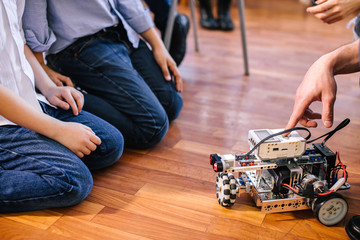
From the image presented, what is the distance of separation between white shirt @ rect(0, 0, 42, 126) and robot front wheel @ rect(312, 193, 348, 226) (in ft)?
2.40

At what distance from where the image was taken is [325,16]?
3.13ft

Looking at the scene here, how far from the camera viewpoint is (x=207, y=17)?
9.70 feet

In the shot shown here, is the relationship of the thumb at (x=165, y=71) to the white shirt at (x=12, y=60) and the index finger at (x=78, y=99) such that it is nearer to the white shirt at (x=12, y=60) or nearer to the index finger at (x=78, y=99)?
the index finger at (x=78, y=99)

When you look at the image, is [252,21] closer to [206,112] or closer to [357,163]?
[206,112]

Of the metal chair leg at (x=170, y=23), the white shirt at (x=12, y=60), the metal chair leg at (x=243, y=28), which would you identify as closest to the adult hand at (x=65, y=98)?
the white shirt at (x=12, y=60)

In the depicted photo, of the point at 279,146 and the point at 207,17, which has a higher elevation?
the point at 279,146

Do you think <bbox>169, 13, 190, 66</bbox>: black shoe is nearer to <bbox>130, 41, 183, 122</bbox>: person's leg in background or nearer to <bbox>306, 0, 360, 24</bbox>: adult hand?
<bbox>130, 41, 183, 122</bbox>: person's leg in background

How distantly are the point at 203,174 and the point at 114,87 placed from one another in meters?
0.42

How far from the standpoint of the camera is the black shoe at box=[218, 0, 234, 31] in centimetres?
286

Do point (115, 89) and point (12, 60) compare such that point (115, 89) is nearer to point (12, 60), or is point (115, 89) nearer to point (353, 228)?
point (12, 60)

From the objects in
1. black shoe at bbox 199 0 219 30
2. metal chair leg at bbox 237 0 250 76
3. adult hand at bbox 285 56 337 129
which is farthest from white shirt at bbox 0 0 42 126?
black shoe at bbox 199 0 219 30

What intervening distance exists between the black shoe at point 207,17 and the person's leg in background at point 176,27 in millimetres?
1057

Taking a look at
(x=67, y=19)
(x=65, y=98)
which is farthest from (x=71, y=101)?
(x=67, y=19)

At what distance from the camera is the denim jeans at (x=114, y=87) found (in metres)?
1.24
